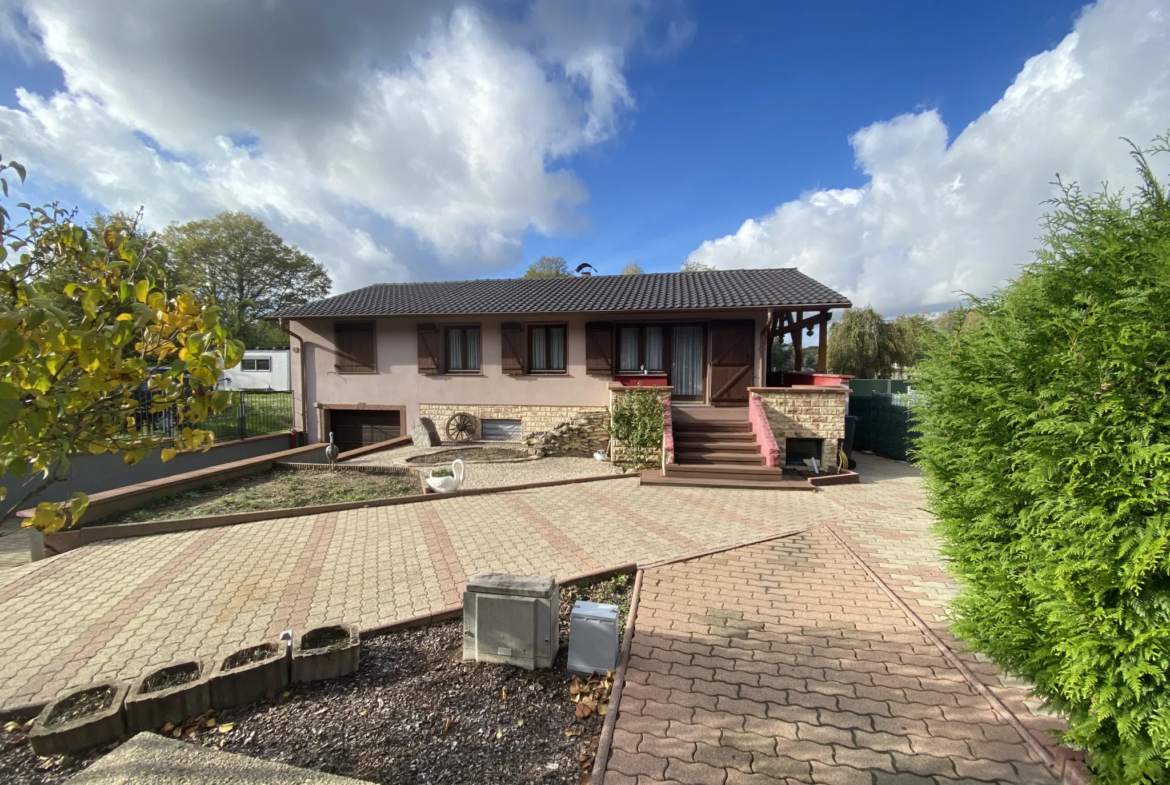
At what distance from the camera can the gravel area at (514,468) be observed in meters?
9.16

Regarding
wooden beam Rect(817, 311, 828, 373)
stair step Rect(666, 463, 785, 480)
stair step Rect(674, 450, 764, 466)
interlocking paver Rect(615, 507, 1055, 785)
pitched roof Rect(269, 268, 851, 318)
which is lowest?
interlocking paver Rect(615, 507, 1055, 785)

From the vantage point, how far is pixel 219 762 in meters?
2.29

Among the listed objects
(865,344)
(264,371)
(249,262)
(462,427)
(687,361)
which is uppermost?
(249,262)

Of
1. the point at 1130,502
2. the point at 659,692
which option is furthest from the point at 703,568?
the point at 1130,502

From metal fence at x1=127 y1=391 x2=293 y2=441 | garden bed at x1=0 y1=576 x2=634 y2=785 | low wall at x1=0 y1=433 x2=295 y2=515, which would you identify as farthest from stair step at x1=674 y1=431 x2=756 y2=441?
metal fence at x1=127 y1=391 x2=293 y2=441

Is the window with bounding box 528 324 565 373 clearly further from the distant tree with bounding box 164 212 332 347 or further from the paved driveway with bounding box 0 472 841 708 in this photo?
the distant tree with bounding box 164 212 332 347

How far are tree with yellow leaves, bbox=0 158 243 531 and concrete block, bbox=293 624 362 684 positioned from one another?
60.2 inches

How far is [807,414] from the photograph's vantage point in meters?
10.0

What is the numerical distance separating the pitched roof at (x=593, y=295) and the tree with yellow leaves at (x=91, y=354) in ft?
34.2

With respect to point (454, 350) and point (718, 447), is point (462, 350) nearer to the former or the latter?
point (454, 350)

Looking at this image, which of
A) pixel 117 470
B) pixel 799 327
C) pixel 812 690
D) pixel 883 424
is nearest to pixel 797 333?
pixel 799 327

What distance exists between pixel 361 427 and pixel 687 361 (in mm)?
9770

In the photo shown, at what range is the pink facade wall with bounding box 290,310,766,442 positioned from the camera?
12.8 meters

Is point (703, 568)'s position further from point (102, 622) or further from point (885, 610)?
point (102, 622)
